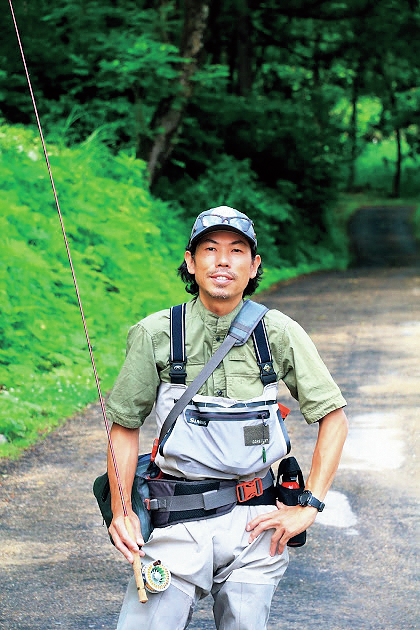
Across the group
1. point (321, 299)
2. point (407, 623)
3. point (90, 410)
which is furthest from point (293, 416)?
point (321, 299)

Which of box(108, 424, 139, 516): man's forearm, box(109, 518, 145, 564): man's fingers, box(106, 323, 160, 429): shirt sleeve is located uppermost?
box(106, 323, 160, 429): shirt sleeve

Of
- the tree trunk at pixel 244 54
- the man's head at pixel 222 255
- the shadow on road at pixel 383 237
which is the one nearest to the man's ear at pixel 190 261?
the man's head at pixel 222 255

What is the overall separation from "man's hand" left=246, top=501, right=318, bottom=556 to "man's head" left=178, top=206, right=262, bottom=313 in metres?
0.65

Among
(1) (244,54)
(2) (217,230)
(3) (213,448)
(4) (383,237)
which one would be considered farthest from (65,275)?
(4) (383,237)

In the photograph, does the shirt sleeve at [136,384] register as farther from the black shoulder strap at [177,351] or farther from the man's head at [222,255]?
the man's head at [222,255]

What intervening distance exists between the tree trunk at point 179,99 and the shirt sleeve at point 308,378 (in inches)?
642

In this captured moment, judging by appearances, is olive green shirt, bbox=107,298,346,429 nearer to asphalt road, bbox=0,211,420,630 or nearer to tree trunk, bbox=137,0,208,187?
asphalt road, bbox=0,211,420,630

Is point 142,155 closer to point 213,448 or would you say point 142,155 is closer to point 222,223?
point 222,223

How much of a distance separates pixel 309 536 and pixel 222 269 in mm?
3075

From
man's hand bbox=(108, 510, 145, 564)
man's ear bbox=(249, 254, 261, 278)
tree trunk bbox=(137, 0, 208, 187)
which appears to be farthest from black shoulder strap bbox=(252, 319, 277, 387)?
tree trunk bbox=(137, 0, 208, 187)

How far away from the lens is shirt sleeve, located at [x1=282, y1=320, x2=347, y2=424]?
3123 mm

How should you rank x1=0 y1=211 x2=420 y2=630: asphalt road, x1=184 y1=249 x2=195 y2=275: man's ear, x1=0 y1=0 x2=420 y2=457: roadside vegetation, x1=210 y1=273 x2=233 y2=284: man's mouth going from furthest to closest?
x1=0 y1=0 x2=420 y2=457: roadside vegetation
x1=0 y1=211 x2=420 y2=630: asphalt road
x1=184 y1=249 x2=195 y2=275: man's ear
x1=210 y1=273 x2=233 y2=284: man's mouth

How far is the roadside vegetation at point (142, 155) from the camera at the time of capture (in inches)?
419

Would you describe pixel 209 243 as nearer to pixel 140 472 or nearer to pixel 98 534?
pixel 140 472
